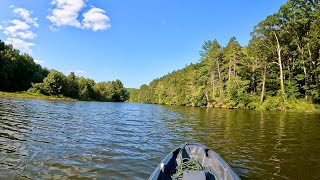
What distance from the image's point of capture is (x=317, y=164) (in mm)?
9539

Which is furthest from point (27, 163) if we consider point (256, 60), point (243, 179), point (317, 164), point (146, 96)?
point (146, 96)

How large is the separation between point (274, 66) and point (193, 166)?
5226 centimetres

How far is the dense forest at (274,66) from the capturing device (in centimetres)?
4316

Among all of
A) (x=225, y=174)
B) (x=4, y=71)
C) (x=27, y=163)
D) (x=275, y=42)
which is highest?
(x=275, y=42)

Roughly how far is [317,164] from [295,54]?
4238 cm

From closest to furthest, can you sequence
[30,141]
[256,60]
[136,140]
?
[30,141]
[136,140]
[256,60]

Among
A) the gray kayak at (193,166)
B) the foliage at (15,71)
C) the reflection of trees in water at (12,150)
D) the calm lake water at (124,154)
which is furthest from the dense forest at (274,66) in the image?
the foliage at (15,71)

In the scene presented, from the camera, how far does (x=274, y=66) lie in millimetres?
53438

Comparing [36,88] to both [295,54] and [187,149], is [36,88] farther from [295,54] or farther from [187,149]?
[187,149]

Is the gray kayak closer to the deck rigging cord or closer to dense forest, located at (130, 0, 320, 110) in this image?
the deck rigging cord

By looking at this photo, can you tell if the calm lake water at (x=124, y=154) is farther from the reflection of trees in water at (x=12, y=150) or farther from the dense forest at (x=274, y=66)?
the dense forest at (x=274, y=66)

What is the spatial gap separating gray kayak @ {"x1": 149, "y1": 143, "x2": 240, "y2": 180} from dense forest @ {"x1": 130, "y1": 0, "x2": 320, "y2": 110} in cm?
3646

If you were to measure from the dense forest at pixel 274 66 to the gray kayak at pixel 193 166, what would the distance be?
120ft

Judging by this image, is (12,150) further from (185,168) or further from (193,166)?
(193,166)
